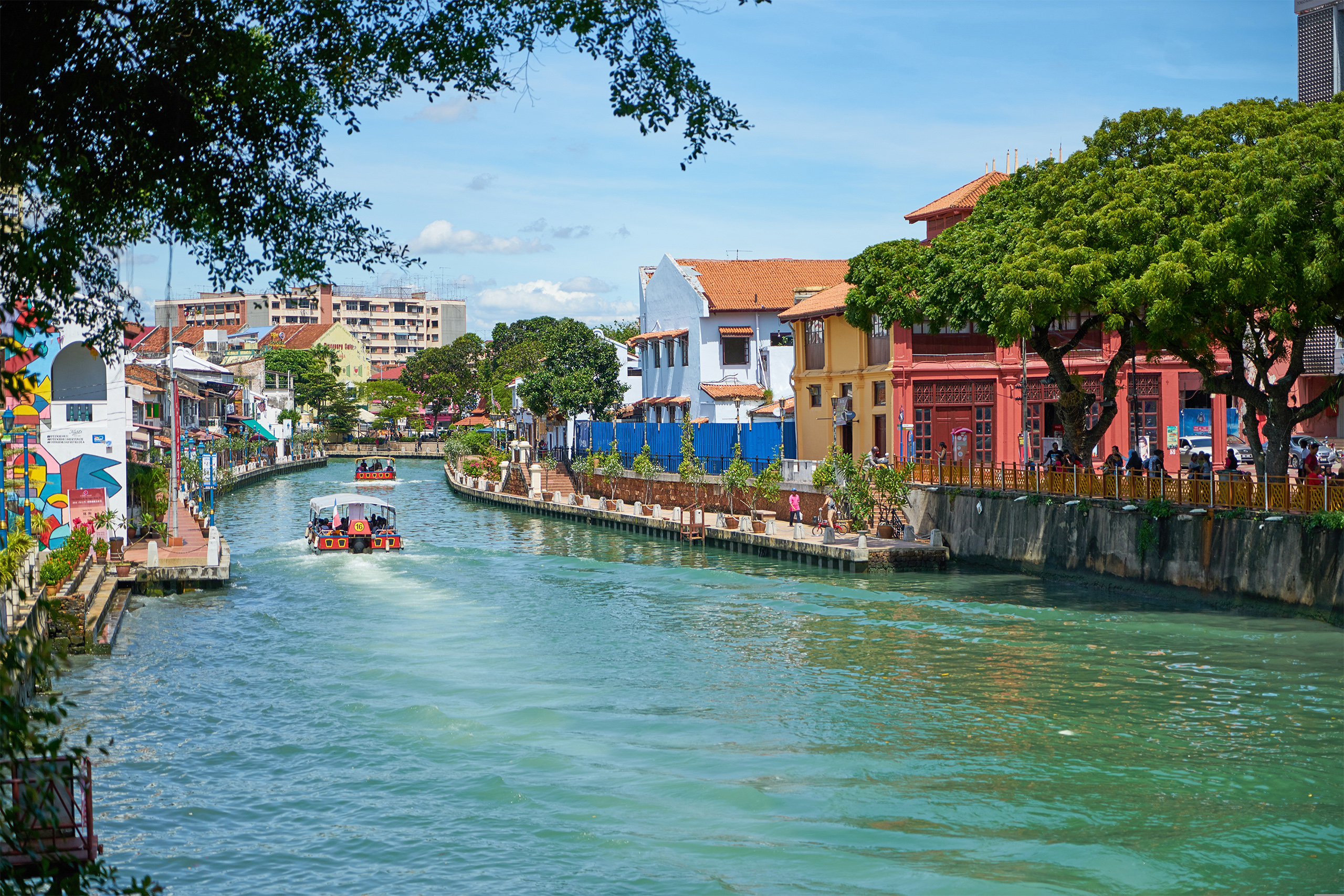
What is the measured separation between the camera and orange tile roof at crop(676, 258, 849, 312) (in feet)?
214

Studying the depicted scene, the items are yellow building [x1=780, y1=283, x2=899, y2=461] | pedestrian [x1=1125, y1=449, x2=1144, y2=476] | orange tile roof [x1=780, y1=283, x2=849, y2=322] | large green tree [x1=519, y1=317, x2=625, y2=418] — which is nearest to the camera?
pedestrian [x1=1125, y1=449, x2=1144, y2=476]

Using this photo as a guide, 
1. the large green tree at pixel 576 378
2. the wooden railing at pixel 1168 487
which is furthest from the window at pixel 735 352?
the wooden railing at pixel 1168 487

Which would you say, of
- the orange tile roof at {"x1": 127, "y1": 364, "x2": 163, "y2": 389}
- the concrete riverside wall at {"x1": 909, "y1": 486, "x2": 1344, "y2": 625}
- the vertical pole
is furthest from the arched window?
the concrete riverside wall at {"x1": 909, "y1": 486, "x2": 1344, "y2": 625}

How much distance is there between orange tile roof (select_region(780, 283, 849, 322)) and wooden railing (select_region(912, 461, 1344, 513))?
11.0 meters

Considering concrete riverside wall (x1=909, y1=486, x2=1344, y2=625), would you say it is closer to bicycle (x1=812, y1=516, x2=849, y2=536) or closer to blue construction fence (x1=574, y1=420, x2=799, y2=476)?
bicycle (x1=812, y1=516, x2=849, y2=536)

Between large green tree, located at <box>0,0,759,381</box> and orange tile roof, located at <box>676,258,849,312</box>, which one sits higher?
orange tile roof, located at <box>676,258,849,312</box>

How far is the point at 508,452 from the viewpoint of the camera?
90.6 meters

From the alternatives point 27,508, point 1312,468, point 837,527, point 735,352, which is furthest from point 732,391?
point 27,508

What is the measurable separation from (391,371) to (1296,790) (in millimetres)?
174412

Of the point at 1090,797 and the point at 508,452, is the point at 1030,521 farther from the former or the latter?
the point at 508,452

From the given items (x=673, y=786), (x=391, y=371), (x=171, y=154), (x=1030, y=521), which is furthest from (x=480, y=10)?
(x=391, y=371)

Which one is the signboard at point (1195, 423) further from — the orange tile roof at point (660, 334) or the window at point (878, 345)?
the orange tile roof at point (660, 334)

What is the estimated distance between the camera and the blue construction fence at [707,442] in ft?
175

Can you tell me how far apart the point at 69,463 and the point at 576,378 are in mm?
38390
